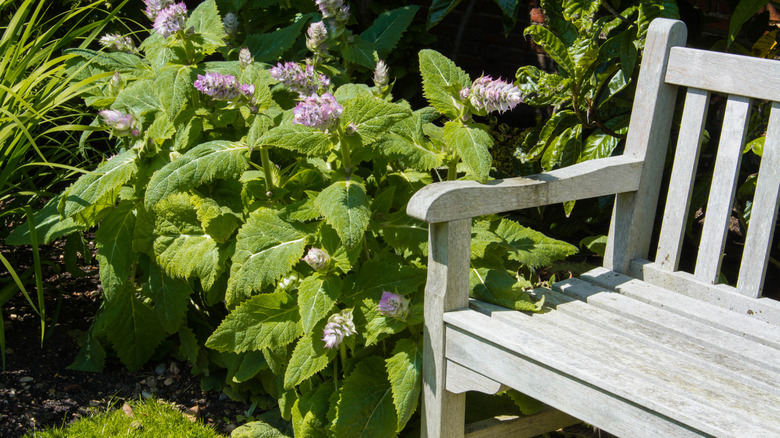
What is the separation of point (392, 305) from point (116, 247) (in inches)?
38.2

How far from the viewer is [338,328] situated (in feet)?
6.21

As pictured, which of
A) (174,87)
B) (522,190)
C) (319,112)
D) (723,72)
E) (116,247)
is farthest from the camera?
(116,247)

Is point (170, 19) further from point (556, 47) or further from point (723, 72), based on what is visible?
point (723, 72)

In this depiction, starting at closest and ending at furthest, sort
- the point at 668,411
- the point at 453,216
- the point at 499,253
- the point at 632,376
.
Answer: the point at 668,411
the point at 632,376
the point at 453,216
the point at 499,253

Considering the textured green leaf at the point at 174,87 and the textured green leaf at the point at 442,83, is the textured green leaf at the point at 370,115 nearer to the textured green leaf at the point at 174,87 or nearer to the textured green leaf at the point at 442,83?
the textured green leaf at the point at 442,83

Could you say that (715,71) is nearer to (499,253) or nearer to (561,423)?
(499,253)

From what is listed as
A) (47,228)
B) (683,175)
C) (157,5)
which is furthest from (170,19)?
(683,175)

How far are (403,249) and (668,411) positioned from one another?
0.85 m

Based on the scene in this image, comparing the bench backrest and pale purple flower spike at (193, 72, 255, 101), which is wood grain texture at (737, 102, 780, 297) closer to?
the bench backrest

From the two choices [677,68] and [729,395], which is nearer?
[729,395]

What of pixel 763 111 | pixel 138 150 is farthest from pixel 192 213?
pixel 763 111

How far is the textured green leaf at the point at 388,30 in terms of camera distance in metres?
2.92

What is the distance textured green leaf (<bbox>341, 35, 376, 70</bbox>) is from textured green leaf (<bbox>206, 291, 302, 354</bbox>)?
97 cm

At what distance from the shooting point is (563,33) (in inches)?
112
